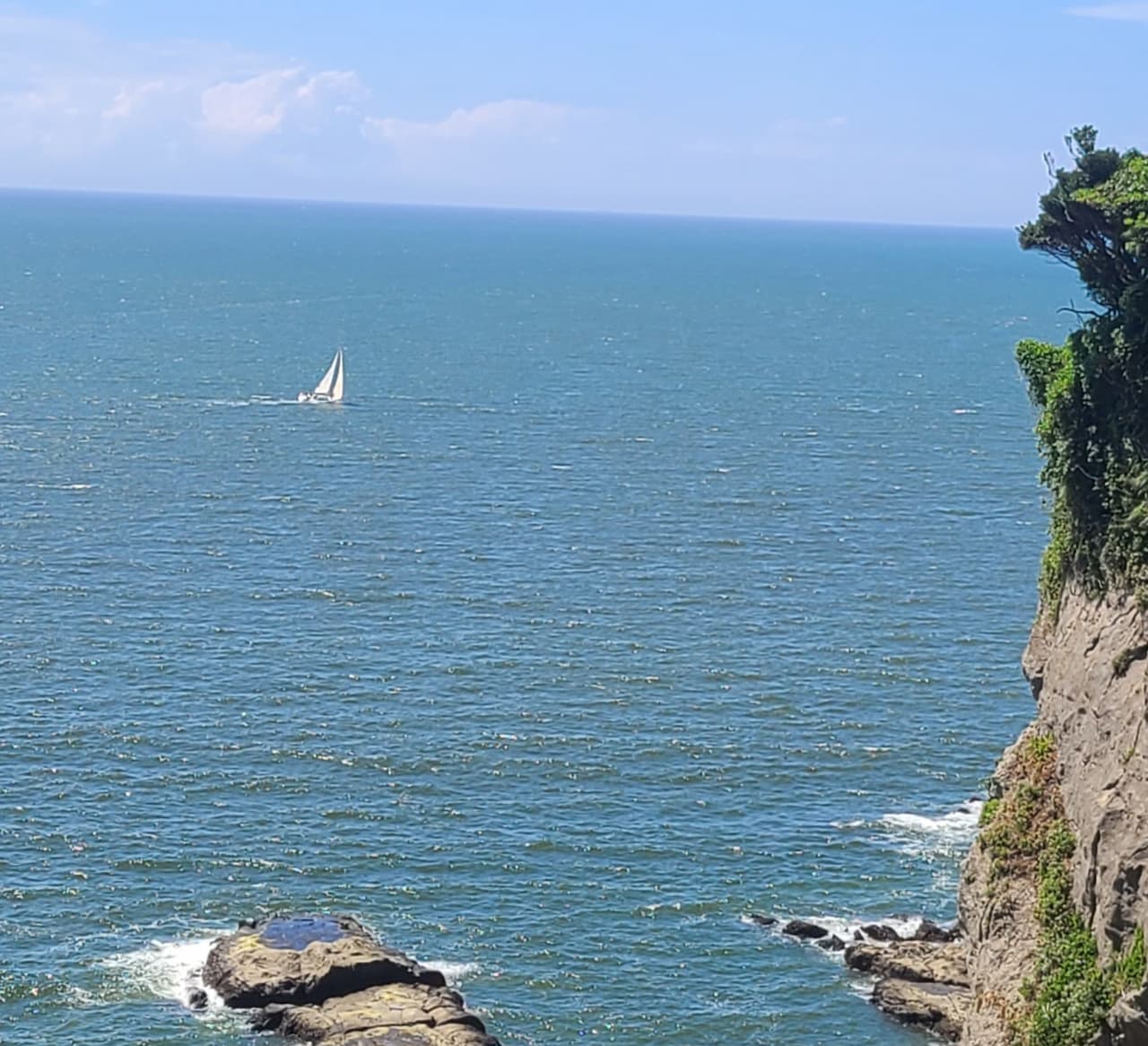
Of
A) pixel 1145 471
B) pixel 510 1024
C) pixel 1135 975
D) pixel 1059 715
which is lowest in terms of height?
pixel 510 1024

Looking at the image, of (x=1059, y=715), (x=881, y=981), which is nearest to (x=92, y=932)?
(x=881, y=981)

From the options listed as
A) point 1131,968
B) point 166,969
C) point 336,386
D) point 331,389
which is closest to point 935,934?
point 1131,968

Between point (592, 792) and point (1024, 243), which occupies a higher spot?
point (1024, 243)

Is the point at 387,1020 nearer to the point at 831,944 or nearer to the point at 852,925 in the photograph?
the point at 831,944

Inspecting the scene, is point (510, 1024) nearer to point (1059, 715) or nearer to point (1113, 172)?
point (1059, 715)

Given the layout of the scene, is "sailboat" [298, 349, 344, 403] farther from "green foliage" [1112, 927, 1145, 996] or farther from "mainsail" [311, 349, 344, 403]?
"green foliage" [1112, 927, 1145, 996]

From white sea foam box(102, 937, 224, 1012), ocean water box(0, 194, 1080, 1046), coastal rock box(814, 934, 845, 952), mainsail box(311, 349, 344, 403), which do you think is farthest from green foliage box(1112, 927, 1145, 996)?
mainsail box(311, 349, 344, 403)

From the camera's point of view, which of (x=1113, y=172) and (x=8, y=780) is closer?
(x=1113, y=172)
